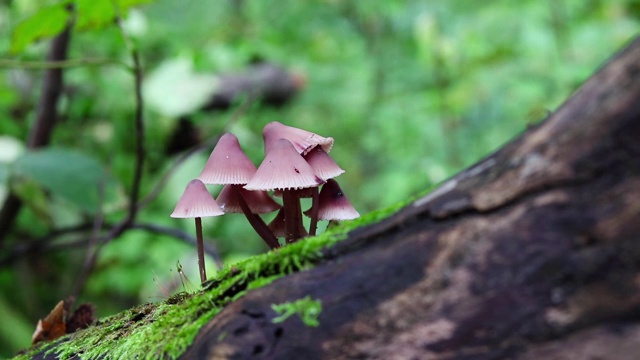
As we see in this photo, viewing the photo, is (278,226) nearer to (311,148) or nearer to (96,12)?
(311,148)

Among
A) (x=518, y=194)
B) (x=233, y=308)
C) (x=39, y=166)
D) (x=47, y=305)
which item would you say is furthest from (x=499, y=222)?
(x=47, y=305)

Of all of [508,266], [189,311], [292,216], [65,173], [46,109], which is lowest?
[508,266]

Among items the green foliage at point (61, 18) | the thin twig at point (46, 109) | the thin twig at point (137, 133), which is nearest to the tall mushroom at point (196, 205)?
the thin twig at point (137, 133)

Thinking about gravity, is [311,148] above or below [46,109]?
below

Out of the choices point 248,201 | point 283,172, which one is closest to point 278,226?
point 248,201

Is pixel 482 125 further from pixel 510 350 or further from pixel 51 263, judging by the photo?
pixel 510 350

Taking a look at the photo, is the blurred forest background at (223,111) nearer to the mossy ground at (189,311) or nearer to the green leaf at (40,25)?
the green leaf at (40,25)

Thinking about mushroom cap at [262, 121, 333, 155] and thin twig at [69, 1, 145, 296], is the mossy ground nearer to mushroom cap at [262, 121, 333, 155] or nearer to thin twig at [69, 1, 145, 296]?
mushroom cap at [262, 121, 333, 155]
